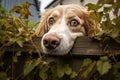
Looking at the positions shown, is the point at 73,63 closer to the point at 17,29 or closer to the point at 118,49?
the point at 118,49

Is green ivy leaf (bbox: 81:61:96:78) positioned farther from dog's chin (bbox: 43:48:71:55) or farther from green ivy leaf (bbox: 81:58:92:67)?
dog's chin (bbox: 43:48:71:55)

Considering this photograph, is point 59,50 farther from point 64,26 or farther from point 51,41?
point 64,26

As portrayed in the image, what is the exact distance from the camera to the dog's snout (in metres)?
3.03

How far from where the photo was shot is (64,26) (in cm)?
409

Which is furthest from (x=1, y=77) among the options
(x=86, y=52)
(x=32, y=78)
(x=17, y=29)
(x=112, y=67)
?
(x=112, y=67)

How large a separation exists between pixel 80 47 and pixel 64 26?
138cm

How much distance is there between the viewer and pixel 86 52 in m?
2.65

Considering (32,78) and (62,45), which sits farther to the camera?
(62,45)

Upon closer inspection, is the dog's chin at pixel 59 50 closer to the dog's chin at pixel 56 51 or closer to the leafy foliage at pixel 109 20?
the dog's chin at pixel 56 51

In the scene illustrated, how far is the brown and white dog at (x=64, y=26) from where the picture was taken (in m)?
3.18

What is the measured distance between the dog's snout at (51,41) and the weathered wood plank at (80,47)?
0.21 ft

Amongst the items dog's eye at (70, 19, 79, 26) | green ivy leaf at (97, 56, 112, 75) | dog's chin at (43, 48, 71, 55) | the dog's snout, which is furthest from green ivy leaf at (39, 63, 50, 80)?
dog's eye at (70, 19, 79, 26)

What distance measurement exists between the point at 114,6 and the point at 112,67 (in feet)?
1.48

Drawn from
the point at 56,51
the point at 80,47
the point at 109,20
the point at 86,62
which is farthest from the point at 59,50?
the point at 109,20
